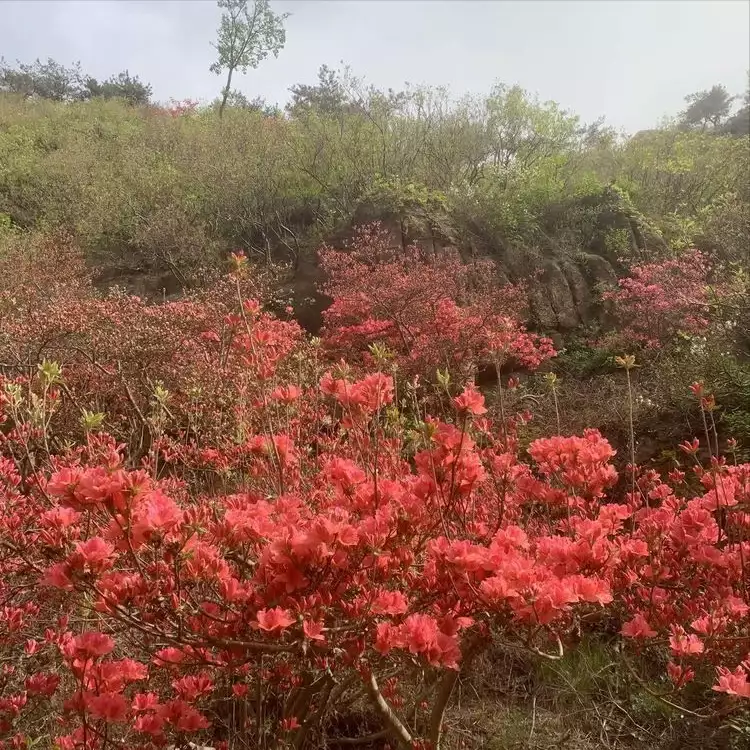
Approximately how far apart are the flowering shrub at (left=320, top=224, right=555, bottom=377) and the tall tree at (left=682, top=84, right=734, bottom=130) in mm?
22869

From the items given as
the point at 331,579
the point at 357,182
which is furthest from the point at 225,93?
the point at 331,579

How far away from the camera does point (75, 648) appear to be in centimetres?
149

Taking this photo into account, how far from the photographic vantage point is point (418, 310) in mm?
7992

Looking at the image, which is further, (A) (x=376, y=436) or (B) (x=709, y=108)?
(B) (x=709, y=108)

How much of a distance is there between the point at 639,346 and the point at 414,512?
855 centimetres

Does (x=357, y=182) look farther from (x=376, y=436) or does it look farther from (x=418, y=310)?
(x=376, y=436)

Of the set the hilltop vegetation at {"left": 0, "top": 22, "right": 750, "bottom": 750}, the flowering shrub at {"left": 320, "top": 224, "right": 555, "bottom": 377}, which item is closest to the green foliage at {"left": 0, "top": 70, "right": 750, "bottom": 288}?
the hilltop vegetation at {"left": 0, "top": 22, "right": 750, "bottom": 750}

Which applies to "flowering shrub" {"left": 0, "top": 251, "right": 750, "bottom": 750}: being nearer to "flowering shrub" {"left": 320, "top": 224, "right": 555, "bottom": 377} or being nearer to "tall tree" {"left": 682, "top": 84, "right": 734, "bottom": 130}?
"flowering shrub" {"left": 320, "top": 224, "right": 555, "bottom": 377}

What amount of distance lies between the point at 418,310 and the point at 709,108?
26.4 meters

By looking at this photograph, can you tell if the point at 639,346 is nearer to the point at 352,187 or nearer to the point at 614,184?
the point at 614,184

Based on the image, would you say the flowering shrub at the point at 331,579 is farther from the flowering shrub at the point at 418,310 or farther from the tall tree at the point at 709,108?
the tall tree at the point at 709,108

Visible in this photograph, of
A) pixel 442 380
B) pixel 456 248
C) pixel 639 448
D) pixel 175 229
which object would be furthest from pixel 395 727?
pixel 175 229

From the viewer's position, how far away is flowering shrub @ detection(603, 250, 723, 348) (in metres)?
8.26

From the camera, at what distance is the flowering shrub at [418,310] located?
24.6 feet
